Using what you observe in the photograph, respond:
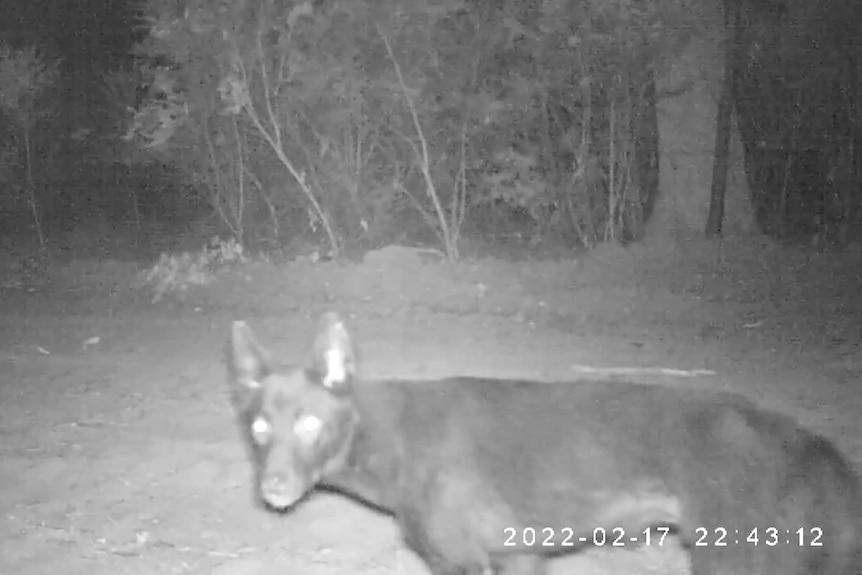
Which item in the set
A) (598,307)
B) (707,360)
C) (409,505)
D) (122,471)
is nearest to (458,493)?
(409,505)

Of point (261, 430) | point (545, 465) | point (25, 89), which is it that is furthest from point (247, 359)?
point (25, 89)

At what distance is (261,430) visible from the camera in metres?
3.53

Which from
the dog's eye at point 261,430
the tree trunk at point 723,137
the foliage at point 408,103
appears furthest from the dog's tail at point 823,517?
the tree trunk at point 723,137

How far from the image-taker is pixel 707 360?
8.35 meters

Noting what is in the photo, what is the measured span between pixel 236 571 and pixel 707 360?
17.5ft

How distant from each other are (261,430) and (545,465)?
1153mm

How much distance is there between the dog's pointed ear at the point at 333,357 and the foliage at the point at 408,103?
9959mm

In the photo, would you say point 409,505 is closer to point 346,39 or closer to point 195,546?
point 195,546

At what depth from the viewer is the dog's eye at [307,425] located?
3488mm

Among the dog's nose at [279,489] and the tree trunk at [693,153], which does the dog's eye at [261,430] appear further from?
the tree trunk at [693,153]

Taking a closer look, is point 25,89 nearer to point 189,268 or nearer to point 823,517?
point 189,268

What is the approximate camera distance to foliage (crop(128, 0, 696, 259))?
42.3ft

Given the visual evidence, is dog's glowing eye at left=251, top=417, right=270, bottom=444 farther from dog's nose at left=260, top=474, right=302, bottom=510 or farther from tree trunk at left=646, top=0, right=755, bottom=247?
tree trunk at left=646, top=0, right=755, bottom=247

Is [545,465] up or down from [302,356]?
up
